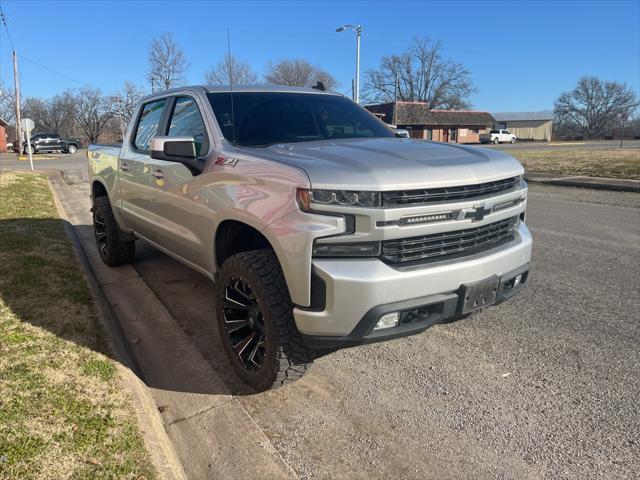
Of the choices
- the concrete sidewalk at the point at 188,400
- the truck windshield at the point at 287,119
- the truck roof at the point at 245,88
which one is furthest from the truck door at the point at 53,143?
the truck windshield at the point at 287,119

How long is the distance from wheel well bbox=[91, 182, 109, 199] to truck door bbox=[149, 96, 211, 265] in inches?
79.0

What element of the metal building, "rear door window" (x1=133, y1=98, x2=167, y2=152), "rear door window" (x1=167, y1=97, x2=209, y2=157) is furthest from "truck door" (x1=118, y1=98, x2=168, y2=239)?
the metal building

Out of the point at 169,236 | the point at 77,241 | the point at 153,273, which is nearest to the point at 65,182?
the point at 77,241

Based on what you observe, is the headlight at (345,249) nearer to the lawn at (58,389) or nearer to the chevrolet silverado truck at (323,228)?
the chevrolet silverado truck at (323,228)

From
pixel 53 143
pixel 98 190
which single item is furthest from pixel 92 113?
pixel 98 190

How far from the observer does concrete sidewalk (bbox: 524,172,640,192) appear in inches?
501

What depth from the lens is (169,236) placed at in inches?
164

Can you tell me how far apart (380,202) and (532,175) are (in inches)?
615

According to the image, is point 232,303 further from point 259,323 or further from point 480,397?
point 480,397

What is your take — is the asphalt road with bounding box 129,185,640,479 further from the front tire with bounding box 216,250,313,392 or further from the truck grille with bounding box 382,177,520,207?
the truck grille with bounding box 382,177,520,207

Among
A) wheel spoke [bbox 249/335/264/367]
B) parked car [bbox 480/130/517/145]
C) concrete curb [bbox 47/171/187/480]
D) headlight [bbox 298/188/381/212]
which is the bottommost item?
concrete curb [bbox 47/171/187/480]

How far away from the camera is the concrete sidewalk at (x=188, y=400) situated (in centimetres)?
251

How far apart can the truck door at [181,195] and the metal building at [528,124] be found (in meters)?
84.1

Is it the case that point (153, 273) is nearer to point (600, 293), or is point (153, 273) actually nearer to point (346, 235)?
point (346, 235)
